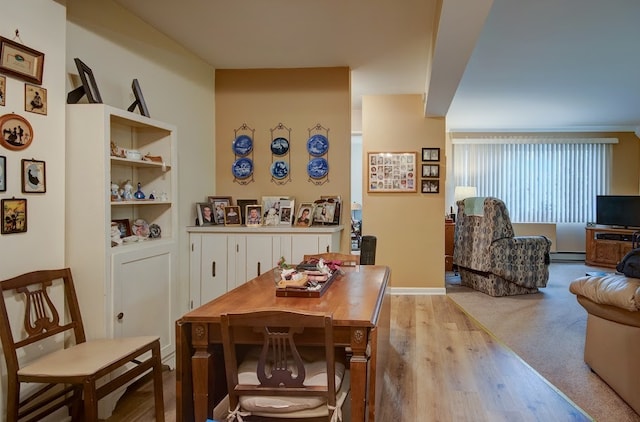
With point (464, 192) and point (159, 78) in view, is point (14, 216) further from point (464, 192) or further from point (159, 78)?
point (464, 192)

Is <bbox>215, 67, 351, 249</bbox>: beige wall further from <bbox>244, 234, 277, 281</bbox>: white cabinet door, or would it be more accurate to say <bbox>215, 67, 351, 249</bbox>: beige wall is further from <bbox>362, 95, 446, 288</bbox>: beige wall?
<bbox>362, 95, 446, 288</bbox>: beige wall

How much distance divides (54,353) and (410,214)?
13.1 feet

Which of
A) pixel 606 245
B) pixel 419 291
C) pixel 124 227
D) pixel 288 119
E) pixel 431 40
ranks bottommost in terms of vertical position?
pixel 419 291

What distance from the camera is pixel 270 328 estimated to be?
5.03ft

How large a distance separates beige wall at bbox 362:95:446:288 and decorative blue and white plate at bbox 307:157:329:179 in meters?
1.34

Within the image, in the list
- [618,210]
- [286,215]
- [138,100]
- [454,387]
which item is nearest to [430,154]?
[286,215]

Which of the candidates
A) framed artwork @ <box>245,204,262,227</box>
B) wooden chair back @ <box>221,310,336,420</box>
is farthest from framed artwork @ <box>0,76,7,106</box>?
framed artwork @ <box>245,204,262,227</box>

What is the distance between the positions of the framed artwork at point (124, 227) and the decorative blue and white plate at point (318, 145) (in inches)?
73.3

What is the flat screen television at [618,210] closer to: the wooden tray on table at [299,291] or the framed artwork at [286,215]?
the framed artwork at [286,215]

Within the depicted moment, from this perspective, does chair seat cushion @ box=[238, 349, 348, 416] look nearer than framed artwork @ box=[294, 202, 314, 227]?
Yes

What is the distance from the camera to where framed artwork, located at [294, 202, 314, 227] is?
3879mm

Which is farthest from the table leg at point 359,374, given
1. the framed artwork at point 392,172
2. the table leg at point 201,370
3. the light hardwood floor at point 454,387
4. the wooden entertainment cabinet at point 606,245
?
the wooden entertainment cabinet at point 606,245

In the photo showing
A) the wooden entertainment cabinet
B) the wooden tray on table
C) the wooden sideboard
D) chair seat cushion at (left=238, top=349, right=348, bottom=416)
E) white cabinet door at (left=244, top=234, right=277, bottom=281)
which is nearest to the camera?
chair seat cushion at (left=238, top=349, right=348, bottom=416)

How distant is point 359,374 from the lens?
148cm
